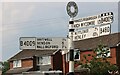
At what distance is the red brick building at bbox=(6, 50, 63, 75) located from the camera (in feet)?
183

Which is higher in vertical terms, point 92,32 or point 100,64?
point 92,32

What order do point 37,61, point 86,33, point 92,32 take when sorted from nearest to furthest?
point 92,32 → point 86,33 → point 37,61

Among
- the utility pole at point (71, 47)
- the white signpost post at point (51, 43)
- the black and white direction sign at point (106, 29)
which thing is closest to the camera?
the black and white direction sign at point (106, 29)

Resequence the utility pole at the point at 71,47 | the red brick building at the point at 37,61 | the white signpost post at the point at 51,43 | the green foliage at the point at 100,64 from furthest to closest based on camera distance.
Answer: the red brick building at the point at 37,61
the green foliage at the point at 100,64
the white signpost post at the point at 51,43
the utility pole at the point at 71,47

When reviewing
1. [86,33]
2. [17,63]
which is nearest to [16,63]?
[17,63]

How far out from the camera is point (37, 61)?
5947 centimetres

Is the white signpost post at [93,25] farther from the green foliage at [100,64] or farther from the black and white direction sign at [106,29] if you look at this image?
the green foliage at [100,64]

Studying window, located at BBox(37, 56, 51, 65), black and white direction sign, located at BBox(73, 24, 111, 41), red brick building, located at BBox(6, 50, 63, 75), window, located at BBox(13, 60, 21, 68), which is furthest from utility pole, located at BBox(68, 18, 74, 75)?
window, located at BBox(13, 60, 21, 68)

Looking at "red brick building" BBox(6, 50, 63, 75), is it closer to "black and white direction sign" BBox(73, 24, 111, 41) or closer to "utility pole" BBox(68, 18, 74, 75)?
"black and white direction sign" BBox(73, 24, 111, 41)

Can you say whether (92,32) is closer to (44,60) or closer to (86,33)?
(86,33)

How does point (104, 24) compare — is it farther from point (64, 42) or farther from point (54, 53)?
point (54, 53)

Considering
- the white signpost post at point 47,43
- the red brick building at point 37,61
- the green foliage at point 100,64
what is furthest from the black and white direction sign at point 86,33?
the red brick building at point 37,61

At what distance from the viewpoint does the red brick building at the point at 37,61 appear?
55.8 meters

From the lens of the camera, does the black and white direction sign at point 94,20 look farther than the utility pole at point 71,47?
No
